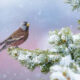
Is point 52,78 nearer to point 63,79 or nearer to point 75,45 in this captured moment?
point 63,79

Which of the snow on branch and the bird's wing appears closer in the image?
the snow on branch

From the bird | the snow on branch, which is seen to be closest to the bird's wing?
the bird

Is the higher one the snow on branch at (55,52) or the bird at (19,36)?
the snow on branch at (55,52)

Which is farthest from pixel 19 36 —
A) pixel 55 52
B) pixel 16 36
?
pixel 55 52

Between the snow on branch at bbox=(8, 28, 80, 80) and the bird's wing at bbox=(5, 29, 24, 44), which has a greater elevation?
the snow on branch at bbox=(8, 28, 80, 80)

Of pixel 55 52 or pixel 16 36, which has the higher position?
pixel 55 52

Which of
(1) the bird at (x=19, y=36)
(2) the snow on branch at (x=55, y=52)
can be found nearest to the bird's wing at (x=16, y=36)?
(1) the bird at (x=19, y=36)

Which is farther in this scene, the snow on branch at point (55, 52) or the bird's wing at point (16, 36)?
the bird's wing at point (16, 36)

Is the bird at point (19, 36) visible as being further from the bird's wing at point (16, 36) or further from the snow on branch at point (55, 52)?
the snow on branch at point (55, 52)

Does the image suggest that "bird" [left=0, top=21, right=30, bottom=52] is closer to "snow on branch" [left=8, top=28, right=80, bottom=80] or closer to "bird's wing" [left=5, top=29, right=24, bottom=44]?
"bird's wing" [left=5, top=29, right=24, bottom=44]

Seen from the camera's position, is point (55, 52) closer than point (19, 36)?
Yes

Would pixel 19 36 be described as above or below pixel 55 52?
below

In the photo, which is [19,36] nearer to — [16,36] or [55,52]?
[16,36]
